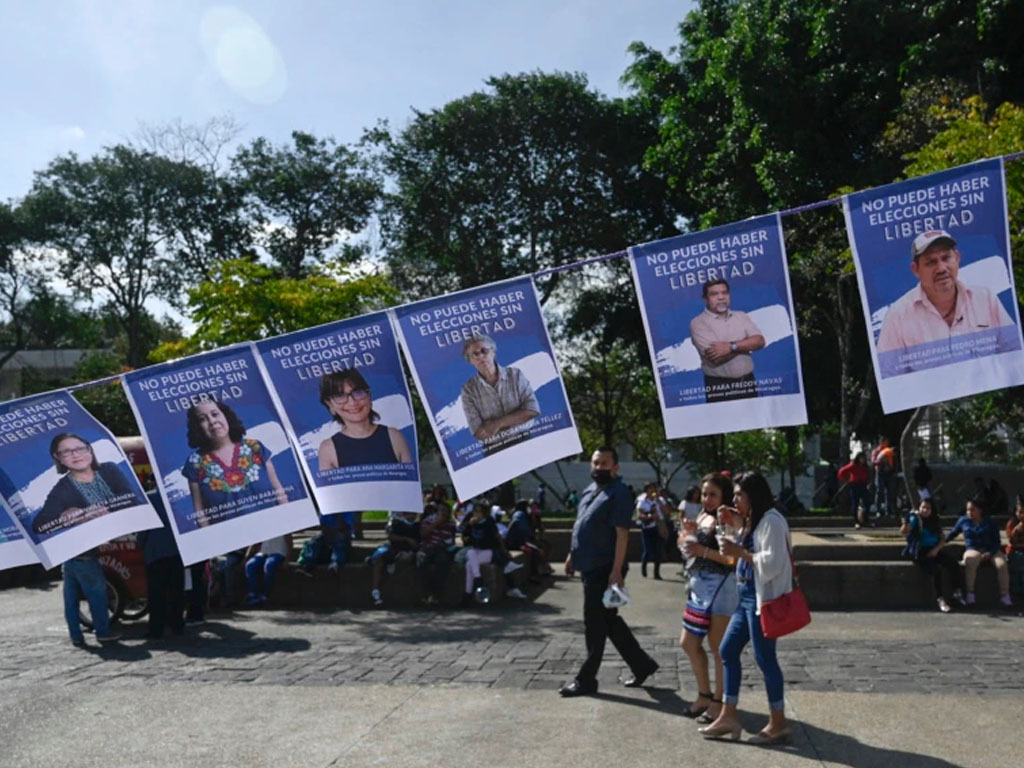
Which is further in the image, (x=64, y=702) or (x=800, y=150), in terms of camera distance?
(x=800, y=150)

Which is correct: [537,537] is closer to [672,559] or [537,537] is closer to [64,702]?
[672,559]

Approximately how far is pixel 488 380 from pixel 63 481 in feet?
11.0

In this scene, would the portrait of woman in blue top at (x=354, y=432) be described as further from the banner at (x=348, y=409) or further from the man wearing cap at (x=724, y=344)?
the man wearing cap at (x=724, y=344)

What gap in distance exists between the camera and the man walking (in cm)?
848

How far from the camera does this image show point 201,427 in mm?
8320

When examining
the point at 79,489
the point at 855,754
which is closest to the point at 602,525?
the point at 855,754

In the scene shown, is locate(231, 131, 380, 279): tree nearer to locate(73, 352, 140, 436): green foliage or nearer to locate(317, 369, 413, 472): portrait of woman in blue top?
locate(73, 352, 140, 436): green foliage

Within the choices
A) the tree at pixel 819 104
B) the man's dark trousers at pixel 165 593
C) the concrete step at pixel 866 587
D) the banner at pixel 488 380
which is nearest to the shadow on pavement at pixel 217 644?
the man's dark trousers at pixel 165 593

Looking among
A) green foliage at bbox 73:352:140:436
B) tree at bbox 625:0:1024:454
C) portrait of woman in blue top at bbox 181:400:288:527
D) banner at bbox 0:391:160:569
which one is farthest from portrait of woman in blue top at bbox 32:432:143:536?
green foliage at bbox 73:352:140:436

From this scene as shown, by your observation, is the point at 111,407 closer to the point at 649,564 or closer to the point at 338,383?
the point at 649,564

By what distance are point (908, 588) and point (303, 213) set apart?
29.8 m

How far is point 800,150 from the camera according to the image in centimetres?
2795

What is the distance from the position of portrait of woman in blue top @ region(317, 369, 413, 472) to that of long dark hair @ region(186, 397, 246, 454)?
64 centimetres

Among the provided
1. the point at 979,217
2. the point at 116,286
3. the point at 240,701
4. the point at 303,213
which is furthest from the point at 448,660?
the point at 116,286
